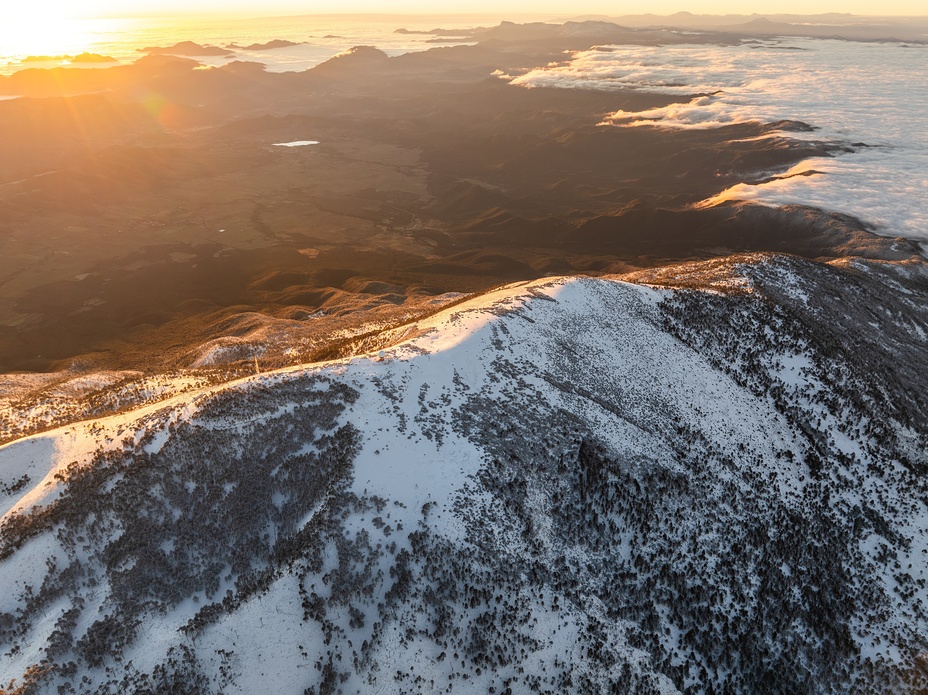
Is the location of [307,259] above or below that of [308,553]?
below

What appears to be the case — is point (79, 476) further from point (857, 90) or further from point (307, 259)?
point (857, 90)

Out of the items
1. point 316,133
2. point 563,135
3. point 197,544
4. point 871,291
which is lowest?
point 316,133

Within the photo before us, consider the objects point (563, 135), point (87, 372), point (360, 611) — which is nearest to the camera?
point (360, 611)

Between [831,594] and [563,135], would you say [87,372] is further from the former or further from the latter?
[563,135]

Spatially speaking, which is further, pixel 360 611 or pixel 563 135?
pixel 563 135

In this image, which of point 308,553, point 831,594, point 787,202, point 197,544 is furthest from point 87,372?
point 787,202

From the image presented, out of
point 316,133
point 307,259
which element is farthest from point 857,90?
point 307,259

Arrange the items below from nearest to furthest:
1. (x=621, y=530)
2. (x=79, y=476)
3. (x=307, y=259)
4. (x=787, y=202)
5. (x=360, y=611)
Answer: (x=360, y=611) < (x=79, y=476) < (x=621, y=530) < (x=307, y=259) < (x=787, y=202)
